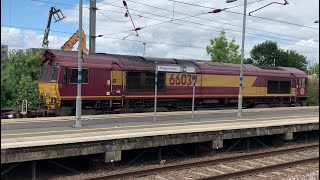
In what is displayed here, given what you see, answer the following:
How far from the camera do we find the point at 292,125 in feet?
54.2

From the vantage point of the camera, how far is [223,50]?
171 ft

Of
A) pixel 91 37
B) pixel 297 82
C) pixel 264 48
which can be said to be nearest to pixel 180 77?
pixel 91 37

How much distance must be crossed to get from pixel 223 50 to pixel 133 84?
108 feet

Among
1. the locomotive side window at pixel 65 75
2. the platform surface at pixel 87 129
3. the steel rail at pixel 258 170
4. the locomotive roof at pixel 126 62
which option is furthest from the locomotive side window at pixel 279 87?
the locomotive side window at pixel 65 75

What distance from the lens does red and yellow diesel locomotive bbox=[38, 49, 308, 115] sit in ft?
62.1

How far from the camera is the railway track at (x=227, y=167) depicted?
1087 centimetres

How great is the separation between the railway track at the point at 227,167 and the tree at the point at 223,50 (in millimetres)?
37138

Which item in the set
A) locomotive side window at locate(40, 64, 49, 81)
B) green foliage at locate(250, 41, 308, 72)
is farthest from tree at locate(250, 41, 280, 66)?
locomotive side window at locate(40, 64, 49, 81)

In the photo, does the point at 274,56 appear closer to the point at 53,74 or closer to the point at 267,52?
the point at 267,52

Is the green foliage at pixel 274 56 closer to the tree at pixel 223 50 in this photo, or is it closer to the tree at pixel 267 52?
the tree at pixel 267 52

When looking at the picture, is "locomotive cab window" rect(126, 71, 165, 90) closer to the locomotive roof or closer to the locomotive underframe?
the locomotive roof

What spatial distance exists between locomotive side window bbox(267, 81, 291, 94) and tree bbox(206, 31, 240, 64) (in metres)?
21.6

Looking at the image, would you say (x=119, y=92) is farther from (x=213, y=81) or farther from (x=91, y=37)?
(x=213, y=81)

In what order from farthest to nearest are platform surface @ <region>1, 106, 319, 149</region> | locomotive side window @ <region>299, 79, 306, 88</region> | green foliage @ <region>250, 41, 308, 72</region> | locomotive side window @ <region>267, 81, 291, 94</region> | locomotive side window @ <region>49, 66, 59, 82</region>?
green foliage @ <region>250, 41, 308, 72</region> < locomotive side window @ <region>299, 79, 306, 88</region> < locomotive side window @ <region>267, 81, 291, 94</region> < locomotive side window @ <region>49, 66, 59, 82</region> < platform surface @ <region>1, 106, 319, 149</region>
